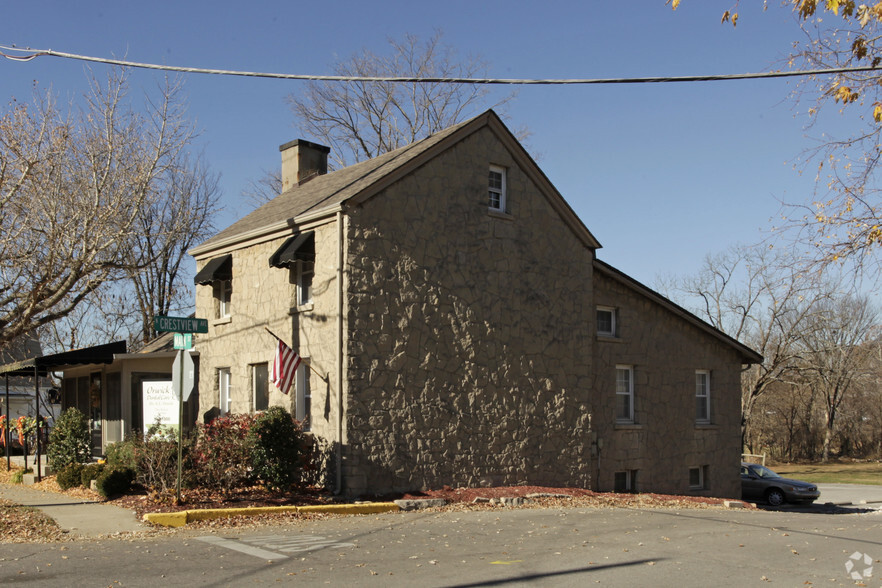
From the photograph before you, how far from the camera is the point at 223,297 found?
20.9m

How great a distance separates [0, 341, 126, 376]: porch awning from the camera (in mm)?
19514

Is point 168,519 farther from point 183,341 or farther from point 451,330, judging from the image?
point 451,330

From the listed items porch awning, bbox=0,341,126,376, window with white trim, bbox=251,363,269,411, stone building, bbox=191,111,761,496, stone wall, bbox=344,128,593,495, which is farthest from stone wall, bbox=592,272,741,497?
porch awning, bbox=0,341,126,376

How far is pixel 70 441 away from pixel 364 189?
9107 millimetres

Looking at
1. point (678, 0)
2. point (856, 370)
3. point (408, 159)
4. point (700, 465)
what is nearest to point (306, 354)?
point (408, 159)

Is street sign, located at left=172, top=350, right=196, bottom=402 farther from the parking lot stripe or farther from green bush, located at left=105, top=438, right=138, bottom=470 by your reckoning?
the parking lot stripe

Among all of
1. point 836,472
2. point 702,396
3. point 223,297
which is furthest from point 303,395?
point 836,472

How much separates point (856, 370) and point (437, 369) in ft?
157

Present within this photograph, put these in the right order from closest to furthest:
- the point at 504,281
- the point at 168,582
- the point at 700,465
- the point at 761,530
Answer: the point at 168,582 → the point at 761,530 → the point at 504,281 → the point at 700,465

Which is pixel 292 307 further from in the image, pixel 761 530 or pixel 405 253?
pixel 761 530

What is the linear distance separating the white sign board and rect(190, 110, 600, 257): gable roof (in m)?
3.99

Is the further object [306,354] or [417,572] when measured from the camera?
[306,354]

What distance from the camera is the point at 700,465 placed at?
23.7 meters

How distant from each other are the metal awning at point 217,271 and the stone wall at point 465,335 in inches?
198
